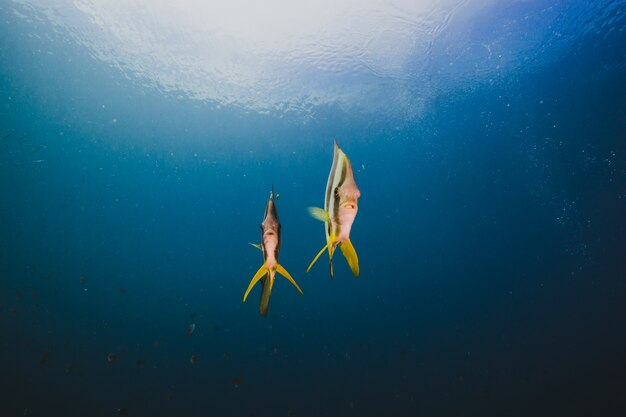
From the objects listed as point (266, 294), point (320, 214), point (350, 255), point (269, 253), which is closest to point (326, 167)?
point (269, 253)

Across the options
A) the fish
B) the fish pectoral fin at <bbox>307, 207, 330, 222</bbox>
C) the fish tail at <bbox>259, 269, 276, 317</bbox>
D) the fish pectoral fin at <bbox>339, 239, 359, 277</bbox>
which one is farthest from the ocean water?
the fish pectoral fin at <bbox>339, 239, 359, 277</bbox>

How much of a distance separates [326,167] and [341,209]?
38.3m

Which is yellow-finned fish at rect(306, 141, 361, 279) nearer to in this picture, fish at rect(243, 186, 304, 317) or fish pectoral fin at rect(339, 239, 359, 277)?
fish pectoral fin at rect(339, 239, 359, 277)

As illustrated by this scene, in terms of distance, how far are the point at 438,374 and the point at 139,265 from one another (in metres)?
75.7

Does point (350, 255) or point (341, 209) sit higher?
point (341, 209)

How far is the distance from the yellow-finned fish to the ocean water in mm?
5543

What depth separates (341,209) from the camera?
4.12 feet

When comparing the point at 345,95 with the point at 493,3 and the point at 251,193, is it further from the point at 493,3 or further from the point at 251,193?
the point at 251,193

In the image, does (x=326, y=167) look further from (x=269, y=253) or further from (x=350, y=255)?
(x=350, y=255)

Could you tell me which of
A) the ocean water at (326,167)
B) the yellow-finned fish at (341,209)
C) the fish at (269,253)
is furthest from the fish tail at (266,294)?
the ocean water at (326,167)

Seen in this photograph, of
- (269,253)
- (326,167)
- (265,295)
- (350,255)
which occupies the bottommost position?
(265,295)

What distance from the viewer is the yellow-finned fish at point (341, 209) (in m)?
1.22

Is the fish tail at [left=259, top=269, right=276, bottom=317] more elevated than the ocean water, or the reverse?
the ocean water

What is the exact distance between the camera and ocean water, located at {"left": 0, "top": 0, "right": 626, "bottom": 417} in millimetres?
13391
